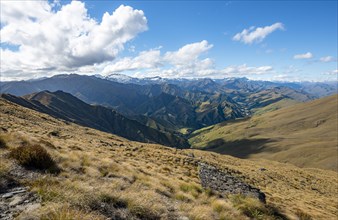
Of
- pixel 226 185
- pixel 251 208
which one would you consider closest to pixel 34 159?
pixel 251 208

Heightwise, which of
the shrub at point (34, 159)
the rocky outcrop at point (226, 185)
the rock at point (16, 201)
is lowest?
the rocky outcrop at point (226, 185)

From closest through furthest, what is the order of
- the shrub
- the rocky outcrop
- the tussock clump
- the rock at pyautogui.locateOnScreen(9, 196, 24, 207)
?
the rock at pyautogui.locateOnScreen(9, 196, 24, 207) → the shrub → the tussock clump → the rocky outcrop

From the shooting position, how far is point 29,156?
11.5 m

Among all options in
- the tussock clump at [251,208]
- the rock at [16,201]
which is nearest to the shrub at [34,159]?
the rock at [16,201]

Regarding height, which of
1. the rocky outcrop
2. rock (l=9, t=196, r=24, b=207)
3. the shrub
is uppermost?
the shrub

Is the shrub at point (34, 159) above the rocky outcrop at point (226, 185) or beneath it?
above

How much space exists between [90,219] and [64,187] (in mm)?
2981

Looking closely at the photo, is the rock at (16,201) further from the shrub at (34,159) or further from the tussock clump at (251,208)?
the tussock clump at (251,208)

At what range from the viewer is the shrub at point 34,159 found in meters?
11.4

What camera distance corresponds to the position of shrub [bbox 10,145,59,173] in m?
11.4

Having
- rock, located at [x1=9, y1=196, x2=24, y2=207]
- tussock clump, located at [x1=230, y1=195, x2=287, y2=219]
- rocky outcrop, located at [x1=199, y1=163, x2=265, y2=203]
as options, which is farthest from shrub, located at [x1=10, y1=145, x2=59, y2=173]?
rocky outcrop, located at [x1=199, y1=163, x2=265, y2=203]

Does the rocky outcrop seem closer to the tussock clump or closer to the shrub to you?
the tussock clump

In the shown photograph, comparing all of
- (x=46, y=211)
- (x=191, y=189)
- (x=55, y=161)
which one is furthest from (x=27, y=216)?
(x=191, y=189)

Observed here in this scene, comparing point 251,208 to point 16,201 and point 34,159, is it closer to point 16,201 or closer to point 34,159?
point 16,201
